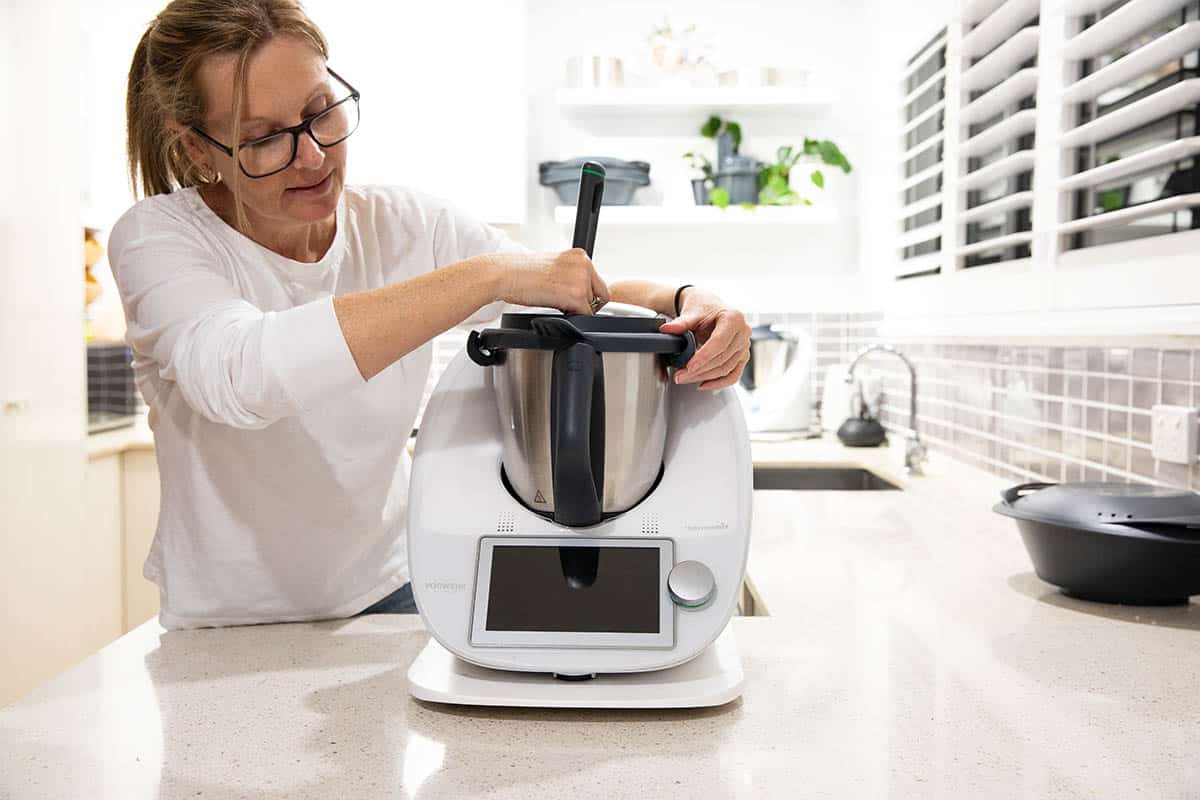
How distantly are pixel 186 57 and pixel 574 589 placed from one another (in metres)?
0.70

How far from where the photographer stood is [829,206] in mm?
2998

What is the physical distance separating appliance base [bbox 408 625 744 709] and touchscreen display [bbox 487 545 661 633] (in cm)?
4

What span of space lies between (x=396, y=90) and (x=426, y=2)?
268 millimetres

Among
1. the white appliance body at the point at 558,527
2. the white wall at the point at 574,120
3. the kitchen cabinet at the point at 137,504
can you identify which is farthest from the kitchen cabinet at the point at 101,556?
the white appliance body at the point at 558,527

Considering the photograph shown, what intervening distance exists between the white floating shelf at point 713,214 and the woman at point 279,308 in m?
1.69

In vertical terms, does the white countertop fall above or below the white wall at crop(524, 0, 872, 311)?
below

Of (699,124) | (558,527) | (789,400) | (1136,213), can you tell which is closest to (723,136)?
(699,124)

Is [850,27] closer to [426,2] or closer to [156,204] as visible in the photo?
[426,2]

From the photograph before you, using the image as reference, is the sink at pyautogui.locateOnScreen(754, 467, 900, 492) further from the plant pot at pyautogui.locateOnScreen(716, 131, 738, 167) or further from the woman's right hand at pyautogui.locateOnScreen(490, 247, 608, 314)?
the woman's right hand at pyautogui.locateOnScreen(490, 247, 608, 314)

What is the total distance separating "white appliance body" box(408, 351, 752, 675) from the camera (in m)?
0.80

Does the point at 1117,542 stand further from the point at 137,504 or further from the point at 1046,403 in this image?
the point at 137,504

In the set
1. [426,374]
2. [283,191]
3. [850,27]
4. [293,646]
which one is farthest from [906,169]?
[293,646]

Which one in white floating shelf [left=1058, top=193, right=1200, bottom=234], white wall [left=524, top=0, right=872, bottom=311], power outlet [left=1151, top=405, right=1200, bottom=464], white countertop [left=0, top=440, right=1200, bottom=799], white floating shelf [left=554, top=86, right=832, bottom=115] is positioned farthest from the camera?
white wall [left=524, top=0, right=872, bottom=311]

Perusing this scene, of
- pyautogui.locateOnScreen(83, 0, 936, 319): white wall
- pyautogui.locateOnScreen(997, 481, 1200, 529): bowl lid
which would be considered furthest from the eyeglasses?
pyautogui.locateOnScreen(83, 0, 936, 319): white wall
